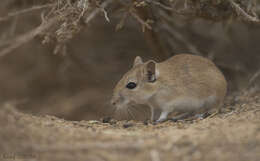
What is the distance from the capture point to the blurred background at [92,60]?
812 centimetres

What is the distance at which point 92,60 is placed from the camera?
896 cm

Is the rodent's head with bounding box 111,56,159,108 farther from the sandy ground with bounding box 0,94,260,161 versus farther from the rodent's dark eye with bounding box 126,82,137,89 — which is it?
the sandy ground with bounding box 0,94,260,161

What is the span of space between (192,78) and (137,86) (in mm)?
844

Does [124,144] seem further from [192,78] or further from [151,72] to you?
[192,78]

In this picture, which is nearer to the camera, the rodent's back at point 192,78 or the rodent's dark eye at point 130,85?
the rodent's dark eye at point 130,85

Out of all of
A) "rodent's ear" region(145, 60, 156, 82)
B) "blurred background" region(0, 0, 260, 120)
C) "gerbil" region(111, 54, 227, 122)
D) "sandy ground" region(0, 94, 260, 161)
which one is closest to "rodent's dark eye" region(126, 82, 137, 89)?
"gerbil" region(111, 54, 227, 122)

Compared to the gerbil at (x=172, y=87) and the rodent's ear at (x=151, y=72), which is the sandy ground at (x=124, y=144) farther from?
the rodent's ear at (x=151, y=72)

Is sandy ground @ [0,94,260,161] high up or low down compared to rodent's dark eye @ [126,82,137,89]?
down

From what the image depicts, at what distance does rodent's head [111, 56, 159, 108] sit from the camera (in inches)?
227

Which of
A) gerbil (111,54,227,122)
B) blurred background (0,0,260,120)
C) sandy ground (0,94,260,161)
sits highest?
blurred background (0,0,260,120)

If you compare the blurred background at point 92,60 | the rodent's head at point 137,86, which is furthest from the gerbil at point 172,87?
the blurred background at point 92,60

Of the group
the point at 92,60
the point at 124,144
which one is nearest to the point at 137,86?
the point at 124,144

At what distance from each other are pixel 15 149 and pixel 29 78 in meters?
6.65

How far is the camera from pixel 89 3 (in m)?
5.29
